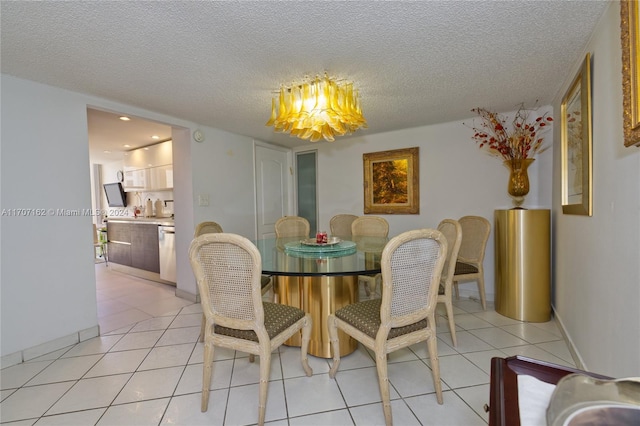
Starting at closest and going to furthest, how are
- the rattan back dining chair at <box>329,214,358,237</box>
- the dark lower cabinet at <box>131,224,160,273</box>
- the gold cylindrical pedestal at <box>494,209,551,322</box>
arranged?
the gold cylindrical pedestal at <box>494,209,551,322</box>
the rattan back dining chair at <box>329,214,358,237</box>
the dark lower cabinet at <box>131,224,160,273</box>

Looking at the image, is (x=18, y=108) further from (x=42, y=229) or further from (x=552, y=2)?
(x=552, y=2)

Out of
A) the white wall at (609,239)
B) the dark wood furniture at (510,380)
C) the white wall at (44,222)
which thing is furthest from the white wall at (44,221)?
the white wall at (609,239)

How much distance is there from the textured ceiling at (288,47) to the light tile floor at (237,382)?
2.06m

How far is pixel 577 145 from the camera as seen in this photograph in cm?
192

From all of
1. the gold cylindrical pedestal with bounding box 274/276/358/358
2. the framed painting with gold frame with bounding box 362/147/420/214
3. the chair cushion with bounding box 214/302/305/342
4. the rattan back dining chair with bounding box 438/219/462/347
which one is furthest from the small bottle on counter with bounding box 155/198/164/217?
the rattan back dining chair with bounding box 438/219/462/347

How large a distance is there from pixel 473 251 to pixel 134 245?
4883 mm

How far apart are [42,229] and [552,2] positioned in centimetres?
358

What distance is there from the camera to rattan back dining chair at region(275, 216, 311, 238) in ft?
10.5

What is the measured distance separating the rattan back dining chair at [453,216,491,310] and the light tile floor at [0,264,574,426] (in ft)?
1.38

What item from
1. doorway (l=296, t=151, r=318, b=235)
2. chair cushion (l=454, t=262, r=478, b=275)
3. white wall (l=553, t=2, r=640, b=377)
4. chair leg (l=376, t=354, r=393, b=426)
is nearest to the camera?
white wall (l=553, t=2, r=640, b=377)

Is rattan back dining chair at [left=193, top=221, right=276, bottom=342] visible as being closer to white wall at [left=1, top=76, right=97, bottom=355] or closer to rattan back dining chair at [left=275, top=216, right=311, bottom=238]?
rattan back dining chair at [left=275, top=216, right=311, bottom=238]

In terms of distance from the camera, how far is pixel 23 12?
136cm

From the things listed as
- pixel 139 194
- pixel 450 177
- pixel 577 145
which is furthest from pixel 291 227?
pixel 139 194

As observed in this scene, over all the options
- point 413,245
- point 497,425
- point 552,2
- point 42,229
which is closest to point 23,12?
point 42,229
